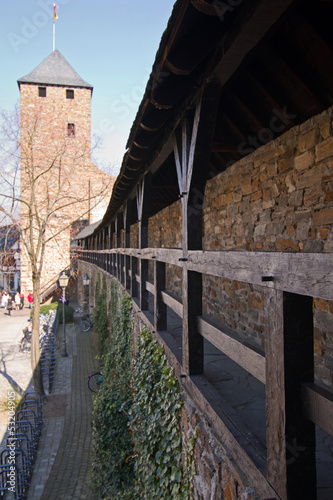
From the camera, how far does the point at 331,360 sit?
294 cm

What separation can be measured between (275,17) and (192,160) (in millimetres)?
1124

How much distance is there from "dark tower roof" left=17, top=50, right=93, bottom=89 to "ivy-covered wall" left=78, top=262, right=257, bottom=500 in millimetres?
23263

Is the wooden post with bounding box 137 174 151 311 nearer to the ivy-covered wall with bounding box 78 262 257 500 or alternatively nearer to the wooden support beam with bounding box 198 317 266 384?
the ivy-covered wall with bounding box 78 262 257 500

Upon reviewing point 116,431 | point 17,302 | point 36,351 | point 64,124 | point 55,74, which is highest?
point 55,74

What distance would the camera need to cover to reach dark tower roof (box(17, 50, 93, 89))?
25578mm

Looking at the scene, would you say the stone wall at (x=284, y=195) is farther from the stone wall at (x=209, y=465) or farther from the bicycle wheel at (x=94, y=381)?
the bicycle wheel at (x=94, y=381)

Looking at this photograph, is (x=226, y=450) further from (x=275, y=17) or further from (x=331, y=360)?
(x=275, y=17)

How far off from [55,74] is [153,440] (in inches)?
1092

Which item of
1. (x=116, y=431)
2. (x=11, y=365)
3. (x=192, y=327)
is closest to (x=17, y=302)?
(x=11, y=365)

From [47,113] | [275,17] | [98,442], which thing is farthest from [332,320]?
[47,113]

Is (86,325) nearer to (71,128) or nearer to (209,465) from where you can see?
(71,128)

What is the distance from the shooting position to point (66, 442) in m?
7.54

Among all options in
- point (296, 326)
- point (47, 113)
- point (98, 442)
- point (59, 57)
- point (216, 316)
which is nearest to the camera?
point (296, 326)

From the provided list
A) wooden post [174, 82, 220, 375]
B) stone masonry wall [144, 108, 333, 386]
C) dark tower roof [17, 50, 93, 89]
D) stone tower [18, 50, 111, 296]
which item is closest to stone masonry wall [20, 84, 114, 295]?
stone tower [18, 50, 111, 296]
